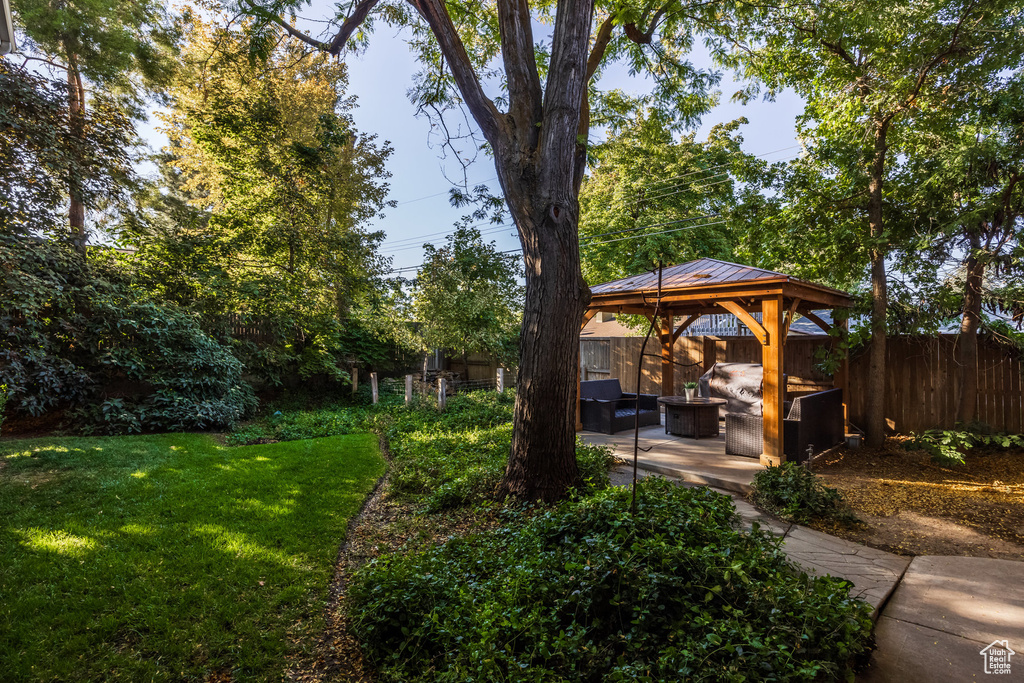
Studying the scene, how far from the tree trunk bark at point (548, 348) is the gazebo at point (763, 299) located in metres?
1.17

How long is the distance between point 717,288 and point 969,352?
355cm

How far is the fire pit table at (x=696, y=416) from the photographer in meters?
6.89

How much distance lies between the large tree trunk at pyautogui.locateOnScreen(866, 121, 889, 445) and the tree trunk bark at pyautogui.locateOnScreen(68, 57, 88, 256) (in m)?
11.0

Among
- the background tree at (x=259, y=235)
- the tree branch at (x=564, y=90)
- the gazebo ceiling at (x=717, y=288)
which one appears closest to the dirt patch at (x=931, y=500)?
the gazebo ceiling at (x=717, y=288)

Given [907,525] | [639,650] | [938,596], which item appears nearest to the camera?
[639,650]

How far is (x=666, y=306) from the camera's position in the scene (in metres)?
7.99

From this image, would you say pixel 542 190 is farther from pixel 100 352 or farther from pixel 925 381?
pixel 100 352

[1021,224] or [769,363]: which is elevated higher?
[1021,224]

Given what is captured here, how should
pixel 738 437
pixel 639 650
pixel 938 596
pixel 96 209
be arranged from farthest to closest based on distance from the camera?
pixel 96 209, pixel 738 437, pixel 938 596, pixel 639 650

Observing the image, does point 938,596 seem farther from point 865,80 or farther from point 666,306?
point 865,80

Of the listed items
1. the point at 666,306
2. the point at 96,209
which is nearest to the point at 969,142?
the point at 666,306

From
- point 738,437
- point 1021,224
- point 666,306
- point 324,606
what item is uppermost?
point 1021,224

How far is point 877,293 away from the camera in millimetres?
6262

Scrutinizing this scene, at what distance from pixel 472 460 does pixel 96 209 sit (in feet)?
22.7
